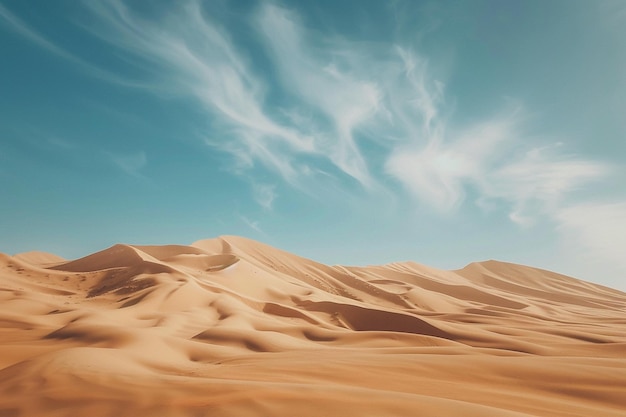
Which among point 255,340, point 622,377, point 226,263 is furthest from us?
point 226,263

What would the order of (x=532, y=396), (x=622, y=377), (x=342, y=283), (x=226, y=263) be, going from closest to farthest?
1. (x=532, y=396)
2. (x=622, y=377)
3. (x=226, y=263)
4. (x=342, y=283)

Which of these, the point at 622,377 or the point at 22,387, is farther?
the point at 622,377

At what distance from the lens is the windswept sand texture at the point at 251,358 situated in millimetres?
3842

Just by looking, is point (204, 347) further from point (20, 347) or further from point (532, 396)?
point (532, 396)

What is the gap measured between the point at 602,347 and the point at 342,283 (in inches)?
1040

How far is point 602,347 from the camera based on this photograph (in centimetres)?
1152

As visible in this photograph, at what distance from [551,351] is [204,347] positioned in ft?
32.7

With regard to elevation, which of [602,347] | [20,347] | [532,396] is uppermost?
[602,347]

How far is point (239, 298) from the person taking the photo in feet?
68.6

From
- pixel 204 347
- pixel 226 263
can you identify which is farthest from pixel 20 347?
pixel 226 263

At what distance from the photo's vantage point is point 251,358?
7.86 m

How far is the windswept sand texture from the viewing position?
3842 millimetres

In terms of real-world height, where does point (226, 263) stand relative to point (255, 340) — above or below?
above

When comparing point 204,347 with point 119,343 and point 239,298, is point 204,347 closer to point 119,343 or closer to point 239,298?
point 119,343
